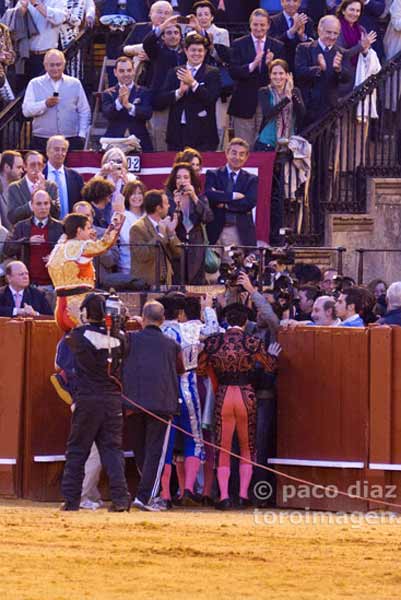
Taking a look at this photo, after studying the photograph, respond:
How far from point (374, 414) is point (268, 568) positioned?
14.8 ft

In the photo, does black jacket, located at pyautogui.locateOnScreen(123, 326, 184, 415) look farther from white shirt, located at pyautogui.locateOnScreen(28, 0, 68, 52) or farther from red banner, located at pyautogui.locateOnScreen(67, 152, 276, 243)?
white shirt, located at pyautogui.locateOnScreen(28, 0, 68, 52)

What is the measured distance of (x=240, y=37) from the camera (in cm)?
2252

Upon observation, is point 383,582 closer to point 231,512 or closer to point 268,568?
point 268,568

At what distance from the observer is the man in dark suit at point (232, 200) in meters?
19.2

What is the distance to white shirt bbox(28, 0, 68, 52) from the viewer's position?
73.7ft

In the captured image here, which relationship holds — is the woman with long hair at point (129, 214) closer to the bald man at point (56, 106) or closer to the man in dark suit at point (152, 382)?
the man in dark suit at point (152, 382)

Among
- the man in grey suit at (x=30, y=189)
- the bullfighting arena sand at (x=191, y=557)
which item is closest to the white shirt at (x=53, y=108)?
the man in grey suit at (x=30, y=189)

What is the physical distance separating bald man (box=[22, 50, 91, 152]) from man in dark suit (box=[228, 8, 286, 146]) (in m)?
A: 1.67

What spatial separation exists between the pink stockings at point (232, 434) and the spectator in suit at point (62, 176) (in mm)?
3436

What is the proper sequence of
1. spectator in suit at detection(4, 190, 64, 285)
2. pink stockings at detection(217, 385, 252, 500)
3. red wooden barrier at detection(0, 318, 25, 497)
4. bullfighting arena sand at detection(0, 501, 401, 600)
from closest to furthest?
bullfighting arena sand at detection(0, 501, 401, 600), pink stockings at detection(217, 385, 252, 500), red wooden barrier at detection(0, 318, 25, 497), spectator in suit at detection(4, 190, 64, 285)

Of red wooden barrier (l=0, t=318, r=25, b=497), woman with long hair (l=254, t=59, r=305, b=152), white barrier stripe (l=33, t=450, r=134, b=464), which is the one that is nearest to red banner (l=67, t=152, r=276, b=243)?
woman with long hair (l=254, t=59, r=305, b=152)

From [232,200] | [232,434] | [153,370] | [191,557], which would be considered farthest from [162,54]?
[191,557]

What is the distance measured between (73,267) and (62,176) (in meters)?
3.78

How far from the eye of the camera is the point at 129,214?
18.3 metres
